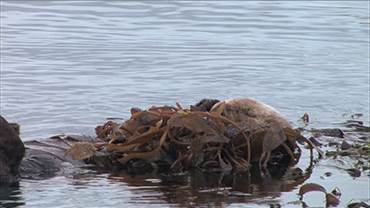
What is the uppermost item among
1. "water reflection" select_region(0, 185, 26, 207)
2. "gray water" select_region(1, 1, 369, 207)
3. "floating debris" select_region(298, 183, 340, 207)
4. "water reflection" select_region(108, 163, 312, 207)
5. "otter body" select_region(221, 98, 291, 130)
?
"otter body" select_region(221, 98, 291, 130)

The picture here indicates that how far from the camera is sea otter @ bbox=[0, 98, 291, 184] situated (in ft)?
13.2

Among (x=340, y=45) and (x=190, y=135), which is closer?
(x=190, y=135)

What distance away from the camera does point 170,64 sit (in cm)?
1042

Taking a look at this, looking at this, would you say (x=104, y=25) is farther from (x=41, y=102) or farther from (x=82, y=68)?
(x=41, y=102)

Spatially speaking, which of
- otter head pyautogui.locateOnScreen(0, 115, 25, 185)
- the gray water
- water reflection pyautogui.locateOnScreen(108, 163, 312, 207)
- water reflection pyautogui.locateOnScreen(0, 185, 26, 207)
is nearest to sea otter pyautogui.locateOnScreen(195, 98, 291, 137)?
water reflection pyautogui.locateOnScreen(108, 163, 312, 207)

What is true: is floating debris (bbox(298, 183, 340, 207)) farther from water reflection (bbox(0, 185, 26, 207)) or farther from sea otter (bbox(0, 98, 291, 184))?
water reflection (bbox(0, 185, 26, 207))

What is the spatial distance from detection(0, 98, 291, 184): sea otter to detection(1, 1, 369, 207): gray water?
0.52ft

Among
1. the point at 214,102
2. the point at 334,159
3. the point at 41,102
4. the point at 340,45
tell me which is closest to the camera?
the point at 334,159

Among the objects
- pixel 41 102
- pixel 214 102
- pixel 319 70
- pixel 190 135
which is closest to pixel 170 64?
pixel 319 70


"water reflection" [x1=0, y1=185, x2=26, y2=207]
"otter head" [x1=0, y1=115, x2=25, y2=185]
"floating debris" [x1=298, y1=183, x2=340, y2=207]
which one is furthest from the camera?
"otter head" [x1=0, y1=115, x2=25, y2=185]

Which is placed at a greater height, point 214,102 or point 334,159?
point 214,102

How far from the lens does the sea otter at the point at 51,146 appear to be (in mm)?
4016

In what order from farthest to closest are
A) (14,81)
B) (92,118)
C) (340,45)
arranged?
1. (340,45)
2. (14,81)
3. (92,118)

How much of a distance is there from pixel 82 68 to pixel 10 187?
19.4ft
